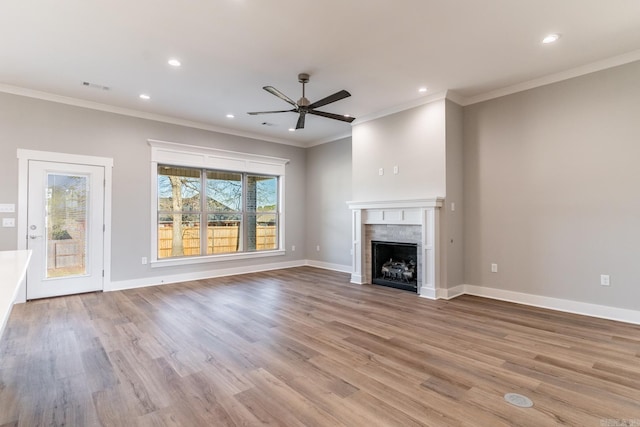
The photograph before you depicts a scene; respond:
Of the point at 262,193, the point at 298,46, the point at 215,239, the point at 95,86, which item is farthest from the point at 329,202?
the point at 95,86

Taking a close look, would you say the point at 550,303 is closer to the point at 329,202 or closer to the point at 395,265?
the point at 395,265

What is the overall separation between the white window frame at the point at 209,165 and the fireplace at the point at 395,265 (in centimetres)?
257

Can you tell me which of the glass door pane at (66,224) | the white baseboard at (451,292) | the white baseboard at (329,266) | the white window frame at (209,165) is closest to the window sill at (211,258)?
the white window frame at (209,165)

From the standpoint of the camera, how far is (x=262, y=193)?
7312mm

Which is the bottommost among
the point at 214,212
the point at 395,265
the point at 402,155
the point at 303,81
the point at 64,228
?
the point at 395,265

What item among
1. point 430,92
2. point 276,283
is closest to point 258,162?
point 276,283

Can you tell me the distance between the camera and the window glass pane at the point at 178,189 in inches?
232

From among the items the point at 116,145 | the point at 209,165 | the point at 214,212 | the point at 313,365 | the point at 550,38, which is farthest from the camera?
the point at 214,212

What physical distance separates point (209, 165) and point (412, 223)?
3.99 meters

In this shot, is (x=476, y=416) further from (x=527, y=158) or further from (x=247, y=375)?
(x=527, y=158)

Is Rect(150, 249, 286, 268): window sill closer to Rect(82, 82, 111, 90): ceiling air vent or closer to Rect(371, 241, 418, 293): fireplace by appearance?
Rect(371, 241, 418, 293): fireplace

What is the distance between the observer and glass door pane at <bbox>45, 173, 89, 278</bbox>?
15.5 ft

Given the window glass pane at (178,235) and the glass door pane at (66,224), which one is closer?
the glass door pane at (66,224)

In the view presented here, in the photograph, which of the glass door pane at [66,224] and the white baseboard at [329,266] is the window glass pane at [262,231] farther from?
the glass door pane at [66,224]
